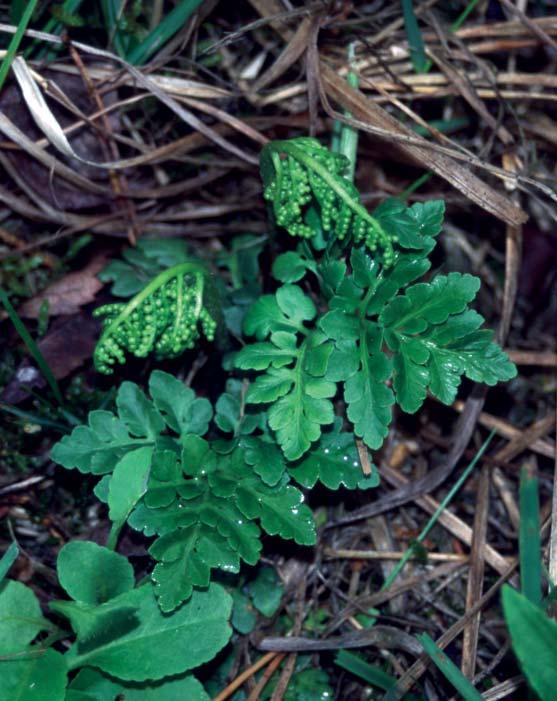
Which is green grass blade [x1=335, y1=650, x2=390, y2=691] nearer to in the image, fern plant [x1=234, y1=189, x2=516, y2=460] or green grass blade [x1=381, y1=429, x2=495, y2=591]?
green grass blade [x1=381, y1=429, x2=495, y2=591]

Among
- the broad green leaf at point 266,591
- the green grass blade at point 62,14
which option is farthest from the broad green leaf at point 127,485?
the green grass blade at point 62,14

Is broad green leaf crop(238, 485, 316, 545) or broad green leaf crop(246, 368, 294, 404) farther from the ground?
broad green leaf crop(246, 368, 294, 404)

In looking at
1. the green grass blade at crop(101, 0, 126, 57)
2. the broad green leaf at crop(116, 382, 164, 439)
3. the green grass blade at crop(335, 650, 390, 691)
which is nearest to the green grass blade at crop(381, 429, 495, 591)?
the green grass blade at crop(335, 650, 390, 691)

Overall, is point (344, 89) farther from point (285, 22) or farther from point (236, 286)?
point (236, 286)

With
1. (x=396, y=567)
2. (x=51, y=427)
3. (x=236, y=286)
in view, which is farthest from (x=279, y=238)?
(x=396, y=567)

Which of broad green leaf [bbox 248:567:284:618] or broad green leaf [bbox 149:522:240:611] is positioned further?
broad green leaf [bbox 248:567:284:618]

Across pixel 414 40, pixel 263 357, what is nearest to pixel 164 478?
pixel 263 357

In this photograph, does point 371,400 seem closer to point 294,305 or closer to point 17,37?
point 294,305
